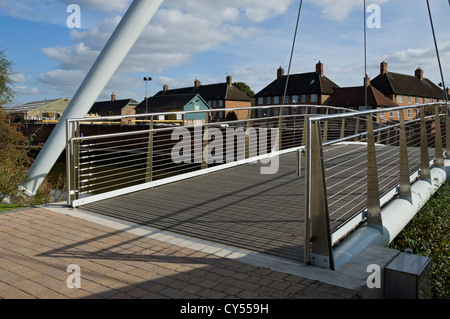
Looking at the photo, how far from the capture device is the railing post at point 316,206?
3.88 metres

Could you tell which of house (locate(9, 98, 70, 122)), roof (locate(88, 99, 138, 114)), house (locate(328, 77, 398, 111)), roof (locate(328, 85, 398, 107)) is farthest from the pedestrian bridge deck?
roof (locate(88, 99, 138, 114))

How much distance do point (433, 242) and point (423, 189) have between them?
94 centimetres

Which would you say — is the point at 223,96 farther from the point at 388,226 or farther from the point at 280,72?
the point at 388,226

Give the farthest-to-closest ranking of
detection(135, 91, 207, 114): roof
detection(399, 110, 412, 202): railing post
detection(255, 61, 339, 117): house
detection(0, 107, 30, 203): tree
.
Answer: detection(135, 91, 207, 114): roof, detection(255, 61, 339, 117): house, detection(0, 107, 30, 203): tree, detection(399, 110, 412, 202): railing post

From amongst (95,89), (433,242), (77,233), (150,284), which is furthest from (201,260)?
(95,89)

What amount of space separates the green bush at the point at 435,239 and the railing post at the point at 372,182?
1.29 m

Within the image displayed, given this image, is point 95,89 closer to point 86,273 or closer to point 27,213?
point 27,213

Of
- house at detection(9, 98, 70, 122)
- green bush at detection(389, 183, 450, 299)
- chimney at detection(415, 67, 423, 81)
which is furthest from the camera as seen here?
house at detection(9, 98, 70, 122)

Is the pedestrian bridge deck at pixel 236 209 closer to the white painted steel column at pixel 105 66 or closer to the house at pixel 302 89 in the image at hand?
the white painted steel column at pixel 105 66

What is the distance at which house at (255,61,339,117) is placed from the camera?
73500 mm

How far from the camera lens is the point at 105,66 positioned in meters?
8.18

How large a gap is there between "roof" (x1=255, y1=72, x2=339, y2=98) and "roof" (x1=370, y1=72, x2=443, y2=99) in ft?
25.4

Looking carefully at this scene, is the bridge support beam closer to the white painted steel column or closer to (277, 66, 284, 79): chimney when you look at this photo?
the white painted steel column

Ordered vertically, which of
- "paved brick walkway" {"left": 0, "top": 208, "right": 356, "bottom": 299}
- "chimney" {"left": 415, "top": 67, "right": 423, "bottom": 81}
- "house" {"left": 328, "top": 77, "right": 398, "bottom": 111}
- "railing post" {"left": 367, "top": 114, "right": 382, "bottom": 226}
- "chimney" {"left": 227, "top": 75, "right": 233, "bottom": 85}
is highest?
"chimney" {"left": 227, "top": 75, "right": 233, "bottom": 85}
